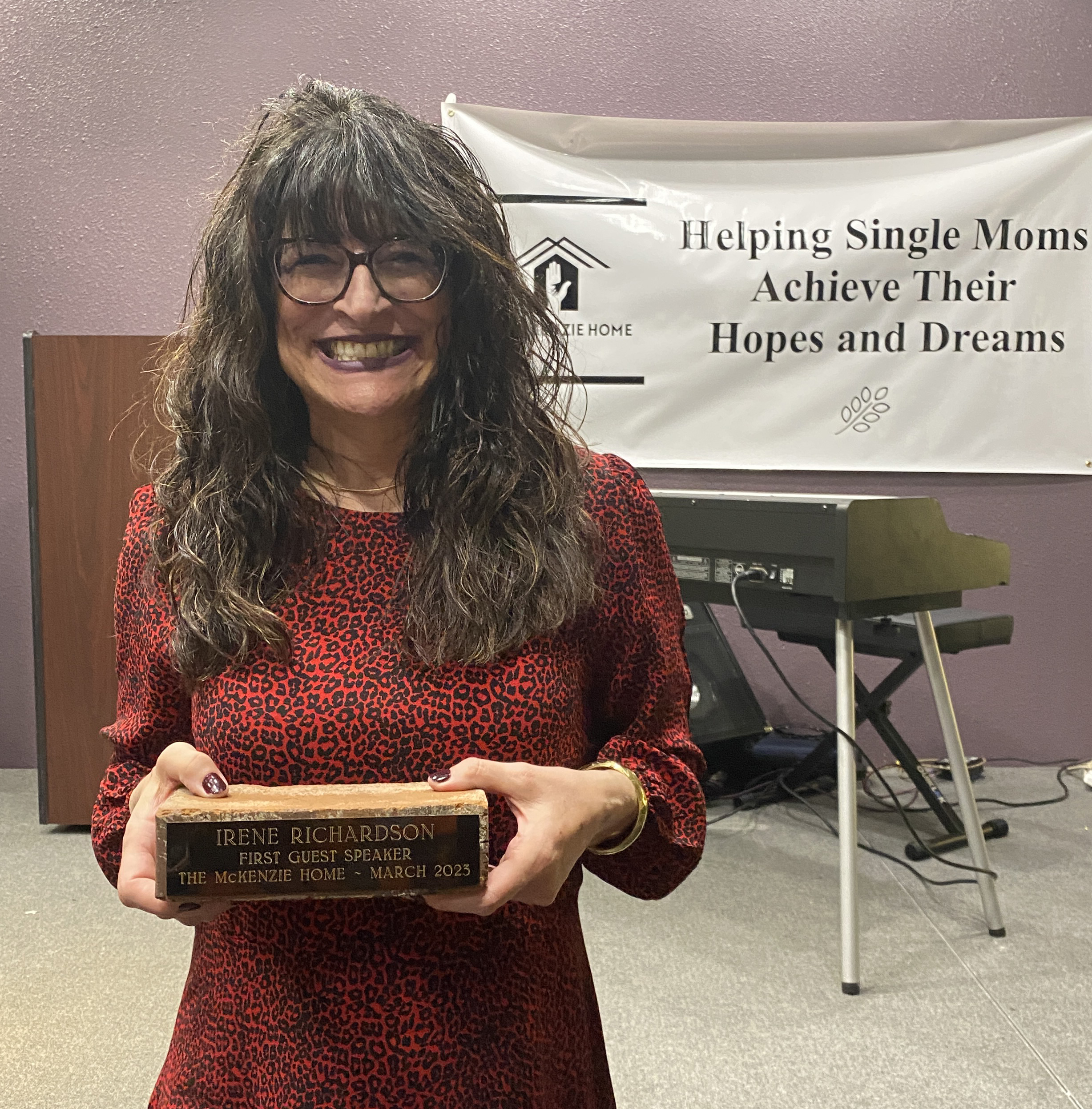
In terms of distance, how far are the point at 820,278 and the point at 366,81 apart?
1476 mm

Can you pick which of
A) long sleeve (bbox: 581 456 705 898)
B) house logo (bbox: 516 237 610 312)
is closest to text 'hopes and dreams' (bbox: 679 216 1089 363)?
house logo (bbox: 516 237 610 312)

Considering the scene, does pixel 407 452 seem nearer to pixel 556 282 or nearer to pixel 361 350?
pixel 361 350

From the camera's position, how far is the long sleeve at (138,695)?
71cm

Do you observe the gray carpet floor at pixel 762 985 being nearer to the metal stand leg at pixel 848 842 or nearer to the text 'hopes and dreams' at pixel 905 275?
the metal stand leg at pixel 848 842

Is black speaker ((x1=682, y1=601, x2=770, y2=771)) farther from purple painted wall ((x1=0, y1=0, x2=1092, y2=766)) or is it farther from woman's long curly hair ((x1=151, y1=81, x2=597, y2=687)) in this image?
woman's long curly hair ((x1=151, y1=81, x2=597, y2=687))

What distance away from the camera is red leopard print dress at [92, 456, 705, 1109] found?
0.65 meters

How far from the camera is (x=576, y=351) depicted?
311 centimetres

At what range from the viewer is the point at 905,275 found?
3.05 m

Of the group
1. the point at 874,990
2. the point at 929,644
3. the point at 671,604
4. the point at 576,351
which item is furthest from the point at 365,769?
the point at 576,351

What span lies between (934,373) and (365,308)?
2.76 metres

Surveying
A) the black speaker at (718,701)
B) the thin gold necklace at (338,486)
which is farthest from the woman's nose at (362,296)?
the black speaker at (718,701)

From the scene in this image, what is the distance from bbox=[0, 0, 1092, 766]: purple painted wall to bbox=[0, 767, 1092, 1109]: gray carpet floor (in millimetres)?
1408

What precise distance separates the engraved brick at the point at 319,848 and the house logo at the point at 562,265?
2627 millimetres

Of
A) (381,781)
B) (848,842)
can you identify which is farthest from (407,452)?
(848,842)
